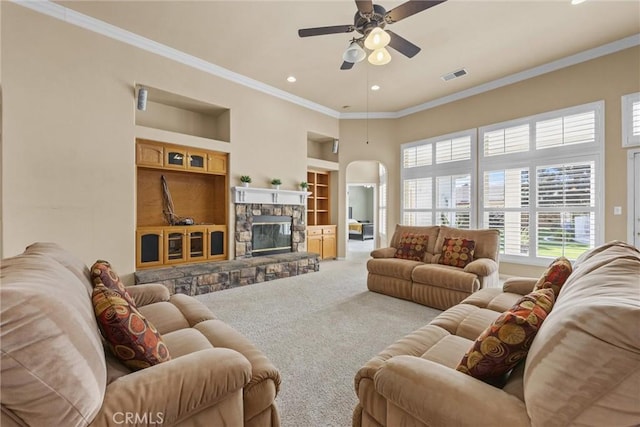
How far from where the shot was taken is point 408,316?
3.21 m

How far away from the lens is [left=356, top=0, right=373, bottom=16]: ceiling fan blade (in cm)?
250

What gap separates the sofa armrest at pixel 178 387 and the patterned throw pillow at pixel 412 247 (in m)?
3.43

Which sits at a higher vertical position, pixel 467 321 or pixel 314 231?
pixel 314 231

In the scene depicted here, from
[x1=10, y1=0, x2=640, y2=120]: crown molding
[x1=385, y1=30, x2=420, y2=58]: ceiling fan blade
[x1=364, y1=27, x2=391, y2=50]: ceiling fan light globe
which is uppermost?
[x1=10, y1=0, x2=640, y2=120]: crown molding

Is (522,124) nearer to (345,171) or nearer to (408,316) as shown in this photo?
(345,171)

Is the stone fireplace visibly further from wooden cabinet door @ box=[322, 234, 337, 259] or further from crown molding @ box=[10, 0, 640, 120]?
crown molding @ box=[10, 0, 640, 120]

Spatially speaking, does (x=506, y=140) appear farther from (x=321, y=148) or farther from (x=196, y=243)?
(x=196, y=243)

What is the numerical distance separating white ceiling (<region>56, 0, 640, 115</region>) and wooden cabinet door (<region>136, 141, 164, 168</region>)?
5.04 ft

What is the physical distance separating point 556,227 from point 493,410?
4947 millimetres

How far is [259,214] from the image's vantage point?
5477 millimetres

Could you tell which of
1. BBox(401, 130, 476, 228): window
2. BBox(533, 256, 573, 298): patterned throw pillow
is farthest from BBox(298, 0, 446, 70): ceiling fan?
BBox(401, 130, 476, 228): window

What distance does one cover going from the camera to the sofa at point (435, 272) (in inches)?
129

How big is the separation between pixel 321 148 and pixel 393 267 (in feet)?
14.7

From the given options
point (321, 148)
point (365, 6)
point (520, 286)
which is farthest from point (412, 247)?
point (321, 148)
